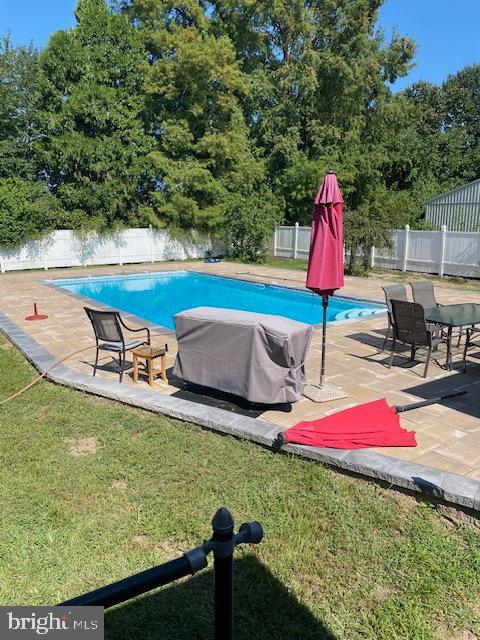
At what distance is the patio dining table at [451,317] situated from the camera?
6.86 m

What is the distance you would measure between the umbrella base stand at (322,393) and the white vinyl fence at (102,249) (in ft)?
64.3

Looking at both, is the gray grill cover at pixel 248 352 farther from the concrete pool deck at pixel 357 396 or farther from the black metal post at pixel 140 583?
the black metal post at pixel 140 583

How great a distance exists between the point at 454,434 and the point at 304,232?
19.3 metres

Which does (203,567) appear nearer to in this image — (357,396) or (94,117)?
(357,396)

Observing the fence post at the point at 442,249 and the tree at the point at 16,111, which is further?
the tree at the point at 16,111

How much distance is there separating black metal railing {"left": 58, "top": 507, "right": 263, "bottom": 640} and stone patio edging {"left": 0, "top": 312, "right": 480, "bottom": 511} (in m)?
2.23

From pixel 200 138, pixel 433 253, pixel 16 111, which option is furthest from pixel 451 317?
pixel 16 111

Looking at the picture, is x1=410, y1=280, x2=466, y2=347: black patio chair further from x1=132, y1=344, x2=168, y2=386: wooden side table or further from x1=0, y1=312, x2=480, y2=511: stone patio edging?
x1=0, y1=312, x2=480, y2=511: stone patio edging

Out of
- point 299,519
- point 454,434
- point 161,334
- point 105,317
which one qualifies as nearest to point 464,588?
point 299,519

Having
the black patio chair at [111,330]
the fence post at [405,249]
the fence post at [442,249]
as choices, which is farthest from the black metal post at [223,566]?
the fence post at [405,249]

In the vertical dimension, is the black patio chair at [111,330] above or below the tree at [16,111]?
below

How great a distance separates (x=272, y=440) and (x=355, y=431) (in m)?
0.85

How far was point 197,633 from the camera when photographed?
256 centimetres

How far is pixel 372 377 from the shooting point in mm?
6734
